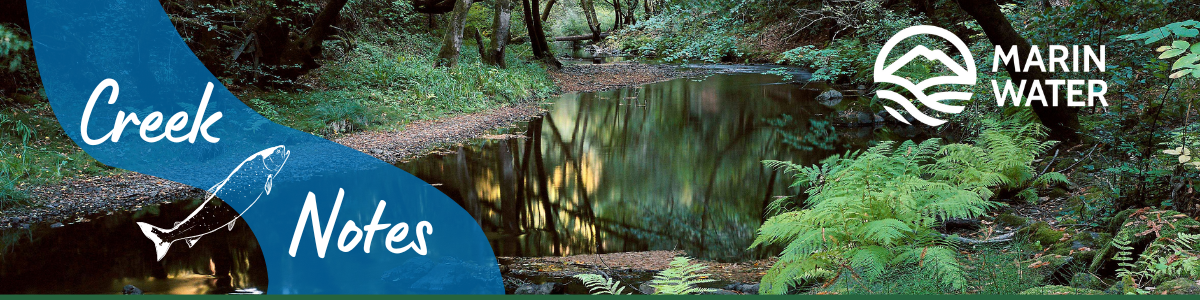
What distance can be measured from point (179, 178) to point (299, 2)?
690 centimetres

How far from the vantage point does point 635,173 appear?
10109mm

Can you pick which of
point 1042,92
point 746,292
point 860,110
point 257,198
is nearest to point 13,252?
point 257,198

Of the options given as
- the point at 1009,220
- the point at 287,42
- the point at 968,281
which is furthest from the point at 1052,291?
the point at 287,42

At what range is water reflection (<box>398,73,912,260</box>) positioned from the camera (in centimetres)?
712

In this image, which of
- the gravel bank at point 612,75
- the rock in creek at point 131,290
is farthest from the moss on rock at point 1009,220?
the gravel bank at point 612,75

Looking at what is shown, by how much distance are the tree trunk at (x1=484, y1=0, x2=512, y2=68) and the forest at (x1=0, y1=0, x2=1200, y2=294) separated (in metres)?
0.06

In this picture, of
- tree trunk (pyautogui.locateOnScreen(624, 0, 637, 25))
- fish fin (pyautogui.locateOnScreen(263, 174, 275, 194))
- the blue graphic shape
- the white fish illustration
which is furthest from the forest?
tree trunk (pyautogui.locateOnScreen(624, 0, 637, 25))

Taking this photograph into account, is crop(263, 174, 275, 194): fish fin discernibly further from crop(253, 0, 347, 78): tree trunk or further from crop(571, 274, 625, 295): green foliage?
crop(253, 0, 347, 78): tree trunk

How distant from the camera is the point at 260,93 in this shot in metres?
12.9

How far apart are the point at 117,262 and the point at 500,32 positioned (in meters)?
13.4

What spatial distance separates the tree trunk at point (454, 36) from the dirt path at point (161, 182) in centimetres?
171

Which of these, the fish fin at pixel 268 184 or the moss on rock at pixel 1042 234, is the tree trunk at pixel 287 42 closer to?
the fish fin at pixel 268 184

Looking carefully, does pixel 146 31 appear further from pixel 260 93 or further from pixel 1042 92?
pixel 1042 92

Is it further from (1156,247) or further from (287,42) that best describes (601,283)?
(287,42)
